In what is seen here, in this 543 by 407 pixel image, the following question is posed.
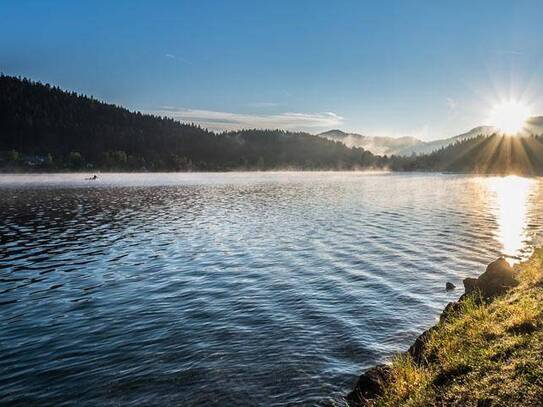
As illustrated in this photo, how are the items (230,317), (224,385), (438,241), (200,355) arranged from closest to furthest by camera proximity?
1. (224,385)
2. (200,355)
3. (230,317)
4. (438,241)

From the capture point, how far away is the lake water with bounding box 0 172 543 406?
16469 millimetres

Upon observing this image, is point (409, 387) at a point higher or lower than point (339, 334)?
higher

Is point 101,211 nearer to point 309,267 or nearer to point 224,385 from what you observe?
point 309,267

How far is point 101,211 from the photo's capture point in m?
76.4

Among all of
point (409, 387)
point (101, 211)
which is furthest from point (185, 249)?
point (101, 211)

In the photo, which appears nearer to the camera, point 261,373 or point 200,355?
point 261,373

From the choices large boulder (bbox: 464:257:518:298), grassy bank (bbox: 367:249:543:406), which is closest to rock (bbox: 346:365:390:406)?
grassy bank (bbox: 367:249:543:406)

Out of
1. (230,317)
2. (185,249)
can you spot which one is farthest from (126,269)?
(230,317)

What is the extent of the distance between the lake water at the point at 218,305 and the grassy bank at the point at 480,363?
279 centimetres

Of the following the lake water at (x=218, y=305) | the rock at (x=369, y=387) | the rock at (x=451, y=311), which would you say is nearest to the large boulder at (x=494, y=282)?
the lake water at (x=218, y=305)

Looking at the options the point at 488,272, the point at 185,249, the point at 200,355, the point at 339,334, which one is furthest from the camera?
the point at 185,249

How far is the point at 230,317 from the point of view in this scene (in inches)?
930

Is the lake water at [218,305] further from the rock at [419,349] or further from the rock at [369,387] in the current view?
the rock at [419,349]

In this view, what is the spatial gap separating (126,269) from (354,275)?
17640mm
